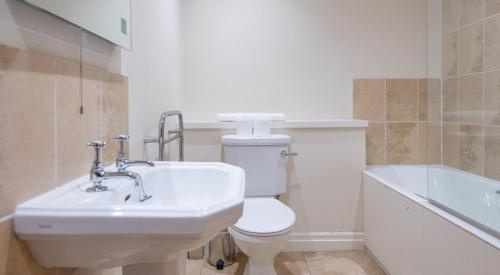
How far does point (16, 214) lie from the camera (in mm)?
720

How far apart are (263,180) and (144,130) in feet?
2.96

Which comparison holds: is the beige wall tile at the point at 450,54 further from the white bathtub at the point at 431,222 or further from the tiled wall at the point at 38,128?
the tiled wall at the point at 38,128

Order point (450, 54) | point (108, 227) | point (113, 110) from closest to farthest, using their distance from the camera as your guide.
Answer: point (108, 227) < point (113, 110) < point (450, 54)

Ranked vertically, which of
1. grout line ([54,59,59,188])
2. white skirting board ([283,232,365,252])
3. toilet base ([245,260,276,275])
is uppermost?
grout line ([54,59,59,188])

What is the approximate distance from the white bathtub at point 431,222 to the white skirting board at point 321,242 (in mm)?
120

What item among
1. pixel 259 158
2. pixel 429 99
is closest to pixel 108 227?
pixel 259 158

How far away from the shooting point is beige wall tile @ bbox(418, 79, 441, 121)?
2.54 m

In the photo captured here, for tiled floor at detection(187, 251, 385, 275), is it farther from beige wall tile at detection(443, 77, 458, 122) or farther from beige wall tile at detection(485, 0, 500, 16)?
beige wall tile at detection(485, 0, 500, 16)

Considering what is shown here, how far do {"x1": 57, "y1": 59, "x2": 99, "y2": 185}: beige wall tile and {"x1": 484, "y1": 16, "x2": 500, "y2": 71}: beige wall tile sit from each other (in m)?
2.25

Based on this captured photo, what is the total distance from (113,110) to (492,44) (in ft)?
7.33

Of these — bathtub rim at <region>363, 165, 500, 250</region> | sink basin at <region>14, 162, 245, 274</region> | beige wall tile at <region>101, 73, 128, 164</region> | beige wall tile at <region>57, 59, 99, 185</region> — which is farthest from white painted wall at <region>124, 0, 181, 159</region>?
bathtub rim at <region>363, 165, 500, 250</region>

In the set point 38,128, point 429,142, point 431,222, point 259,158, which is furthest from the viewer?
point 429,142

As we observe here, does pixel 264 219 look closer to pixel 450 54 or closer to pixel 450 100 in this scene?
pixel 450 100

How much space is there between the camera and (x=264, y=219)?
181 centimetres
